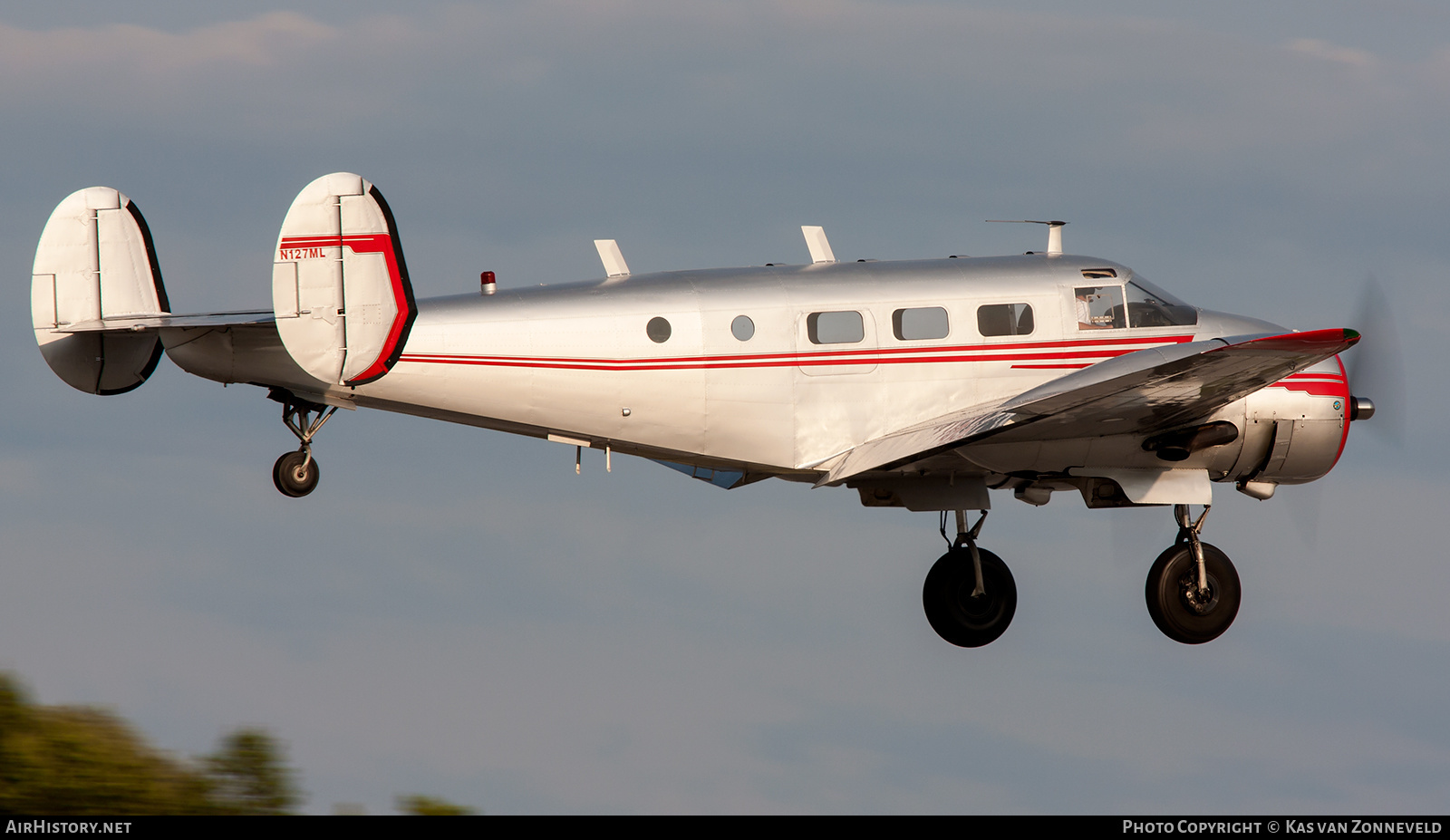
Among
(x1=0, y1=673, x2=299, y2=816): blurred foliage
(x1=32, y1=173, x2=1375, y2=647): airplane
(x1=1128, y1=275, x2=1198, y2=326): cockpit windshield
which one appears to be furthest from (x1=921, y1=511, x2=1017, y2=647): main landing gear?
(x1=0, y1=673, x2=299, y2=816): blurred foliage

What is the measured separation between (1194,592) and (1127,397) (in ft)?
9.64

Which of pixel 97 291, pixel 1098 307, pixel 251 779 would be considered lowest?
pixel 251 779

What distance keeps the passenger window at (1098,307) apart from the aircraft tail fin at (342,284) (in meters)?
6.24

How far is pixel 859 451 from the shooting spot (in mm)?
14570

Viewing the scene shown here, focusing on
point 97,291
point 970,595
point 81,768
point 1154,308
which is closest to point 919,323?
point 1154,308

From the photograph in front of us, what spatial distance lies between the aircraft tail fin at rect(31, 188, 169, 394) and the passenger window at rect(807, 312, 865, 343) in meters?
5.82

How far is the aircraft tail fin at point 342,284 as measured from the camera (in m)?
13.2

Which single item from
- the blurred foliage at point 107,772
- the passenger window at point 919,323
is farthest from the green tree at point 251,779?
the passenger window at point 919,323

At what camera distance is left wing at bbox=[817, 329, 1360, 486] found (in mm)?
12508

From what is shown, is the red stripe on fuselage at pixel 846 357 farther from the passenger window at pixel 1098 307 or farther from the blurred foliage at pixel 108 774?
the blurred foliage at pixel 108 774

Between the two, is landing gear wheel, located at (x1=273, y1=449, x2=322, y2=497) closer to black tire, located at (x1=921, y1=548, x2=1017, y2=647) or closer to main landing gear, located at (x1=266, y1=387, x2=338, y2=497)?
main landing gear, located at (x1=266, y1=387, x2=338, y2=497)

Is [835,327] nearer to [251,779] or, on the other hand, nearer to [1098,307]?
[1098,307]

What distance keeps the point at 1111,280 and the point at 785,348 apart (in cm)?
331

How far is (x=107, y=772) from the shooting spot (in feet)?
34.2
